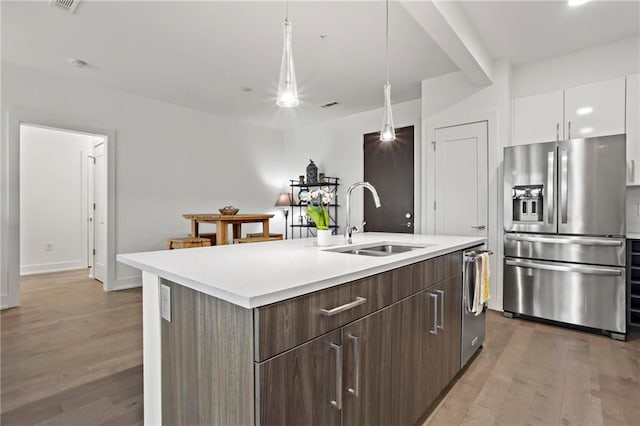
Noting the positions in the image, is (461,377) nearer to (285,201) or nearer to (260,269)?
(260,269)

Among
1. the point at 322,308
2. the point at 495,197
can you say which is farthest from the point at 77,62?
the point at 495,197

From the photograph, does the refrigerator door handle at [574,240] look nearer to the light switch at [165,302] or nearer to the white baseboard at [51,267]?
the light switch at [165,302]

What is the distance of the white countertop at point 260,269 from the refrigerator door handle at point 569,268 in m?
1.93

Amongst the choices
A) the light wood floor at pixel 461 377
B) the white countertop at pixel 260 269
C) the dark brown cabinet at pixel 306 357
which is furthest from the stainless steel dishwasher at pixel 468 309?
the dark brown cabinet at pixel 306 357

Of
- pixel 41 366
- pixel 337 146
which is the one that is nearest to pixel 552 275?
pixel 337 146

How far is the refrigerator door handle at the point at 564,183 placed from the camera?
2.98 meters

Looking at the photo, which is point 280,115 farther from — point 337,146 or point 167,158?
point 167,158

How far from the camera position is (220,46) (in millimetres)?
3195

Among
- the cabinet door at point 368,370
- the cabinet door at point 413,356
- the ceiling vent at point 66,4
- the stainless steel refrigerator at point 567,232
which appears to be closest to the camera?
the cabinet door at point 368,370

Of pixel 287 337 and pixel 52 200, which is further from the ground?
pixel 52 200

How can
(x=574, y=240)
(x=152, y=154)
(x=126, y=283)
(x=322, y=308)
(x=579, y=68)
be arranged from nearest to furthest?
(x=322, y=308) < (x=574, y=240) < (x=579, y=68) < (x=126, y=283) < (x=152, y=154)

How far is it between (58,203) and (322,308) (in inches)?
257

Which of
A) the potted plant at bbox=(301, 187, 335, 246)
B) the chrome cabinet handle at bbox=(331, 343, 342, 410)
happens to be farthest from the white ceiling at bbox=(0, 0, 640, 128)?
the chrome cabinet handle at bbox=(331, 343, 342, 410)

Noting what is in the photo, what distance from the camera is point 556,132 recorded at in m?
3.38
